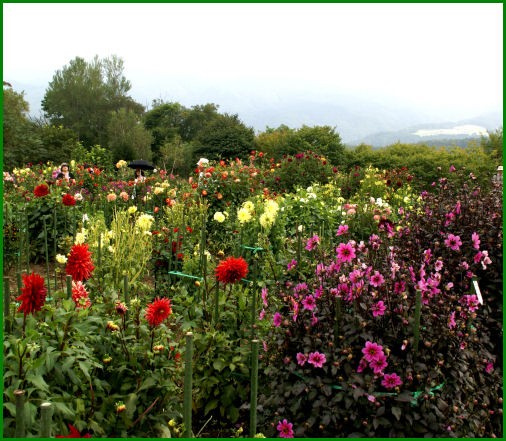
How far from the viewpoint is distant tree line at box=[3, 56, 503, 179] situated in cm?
1491

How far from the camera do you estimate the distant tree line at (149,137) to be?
48.9 feet

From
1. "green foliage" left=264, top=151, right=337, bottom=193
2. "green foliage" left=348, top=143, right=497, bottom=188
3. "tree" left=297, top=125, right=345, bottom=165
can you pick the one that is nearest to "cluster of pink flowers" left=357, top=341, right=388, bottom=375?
"green foliage" left=264, top=151, right=337, bottom=193

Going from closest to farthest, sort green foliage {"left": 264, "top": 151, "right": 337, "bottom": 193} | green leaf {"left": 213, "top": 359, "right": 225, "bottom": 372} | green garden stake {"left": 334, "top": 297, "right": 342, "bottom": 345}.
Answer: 1. green garden stake {"left": 334, "top": 297, "right": 342, "bottom": 345}
2. green leaf {"left": 213, "top": 359, "right": 225, "bottom": 372}
3. green foliage {"left": 264, "top": 151, "right": 337, "bottom": 193}

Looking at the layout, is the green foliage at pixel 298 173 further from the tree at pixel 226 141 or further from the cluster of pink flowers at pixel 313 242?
the tree at pixel 226 141

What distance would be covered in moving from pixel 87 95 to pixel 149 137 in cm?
1076

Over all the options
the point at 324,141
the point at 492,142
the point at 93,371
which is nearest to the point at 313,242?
the point at 93,371

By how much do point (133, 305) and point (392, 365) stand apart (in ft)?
3.90

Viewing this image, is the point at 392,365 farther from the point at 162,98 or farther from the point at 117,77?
the point at 162,98

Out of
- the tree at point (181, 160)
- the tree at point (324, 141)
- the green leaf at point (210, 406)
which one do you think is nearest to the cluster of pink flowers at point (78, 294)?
the green leaf at point (210, 406)

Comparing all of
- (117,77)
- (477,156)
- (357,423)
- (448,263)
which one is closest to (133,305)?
(357,423)

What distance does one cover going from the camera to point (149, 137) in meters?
30.7

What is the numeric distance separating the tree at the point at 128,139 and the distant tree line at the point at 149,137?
61 millimetres

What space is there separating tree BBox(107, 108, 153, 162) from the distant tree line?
0.20ft

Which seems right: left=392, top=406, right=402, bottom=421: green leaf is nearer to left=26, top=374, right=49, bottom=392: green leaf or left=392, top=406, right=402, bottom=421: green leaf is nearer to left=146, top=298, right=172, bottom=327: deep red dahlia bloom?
left=146, top=298, right=172, bottom=327: deep red dahlia bloom
